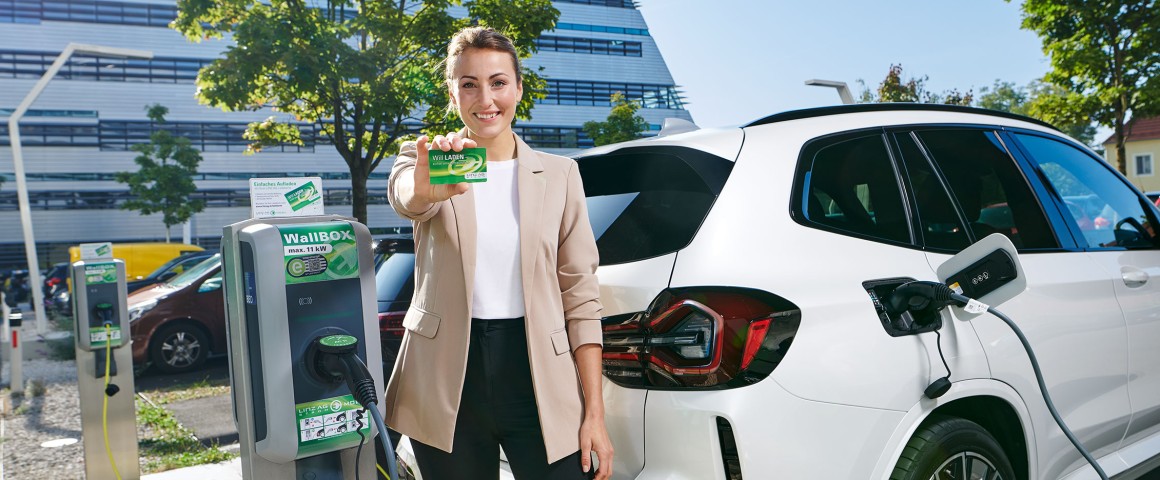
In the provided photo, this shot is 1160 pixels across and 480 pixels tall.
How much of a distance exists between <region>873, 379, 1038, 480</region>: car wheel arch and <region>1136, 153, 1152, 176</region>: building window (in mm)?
57048

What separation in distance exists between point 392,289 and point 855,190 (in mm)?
2476

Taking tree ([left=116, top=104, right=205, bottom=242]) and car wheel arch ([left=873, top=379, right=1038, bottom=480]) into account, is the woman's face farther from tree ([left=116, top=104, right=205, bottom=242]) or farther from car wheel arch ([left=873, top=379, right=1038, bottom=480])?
tree ([left=116, top=104, right=205, bottom=242])

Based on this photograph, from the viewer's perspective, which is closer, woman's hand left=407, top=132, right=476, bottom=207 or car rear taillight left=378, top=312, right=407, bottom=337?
woman's hand left=407, top=132, right=476, bottom=207

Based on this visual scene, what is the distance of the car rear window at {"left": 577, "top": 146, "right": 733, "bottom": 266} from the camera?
2.35 metres

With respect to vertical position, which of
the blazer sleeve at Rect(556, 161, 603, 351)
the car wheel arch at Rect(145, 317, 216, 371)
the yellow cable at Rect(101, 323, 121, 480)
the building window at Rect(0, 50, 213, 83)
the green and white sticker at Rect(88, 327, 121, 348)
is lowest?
the car wheel arch at Rect(145, 317, 216, 371)

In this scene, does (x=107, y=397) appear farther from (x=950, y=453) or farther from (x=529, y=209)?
(x=950, y=453)

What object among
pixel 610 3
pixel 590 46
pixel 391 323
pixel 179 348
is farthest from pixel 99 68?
pixel 391 323

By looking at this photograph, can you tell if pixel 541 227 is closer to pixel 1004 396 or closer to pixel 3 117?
pixel 1004 396

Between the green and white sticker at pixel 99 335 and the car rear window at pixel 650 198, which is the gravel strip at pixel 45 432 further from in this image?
the car rear window at pixel 650 198

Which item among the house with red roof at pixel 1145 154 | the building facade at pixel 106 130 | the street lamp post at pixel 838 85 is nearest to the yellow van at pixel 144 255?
the street lamp post at pixel 838 85

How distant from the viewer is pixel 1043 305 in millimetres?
2916

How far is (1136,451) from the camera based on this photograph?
11.3 ft

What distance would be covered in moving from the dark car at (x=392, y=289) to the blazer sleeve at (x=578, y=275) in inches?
76.3

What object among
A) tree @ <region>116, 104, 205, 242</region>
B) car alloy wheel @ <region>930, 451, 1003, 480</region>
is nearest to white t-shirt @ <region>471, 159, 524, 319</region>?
car alloy wheel @ <region>930, 451, 1003, 480</region>
